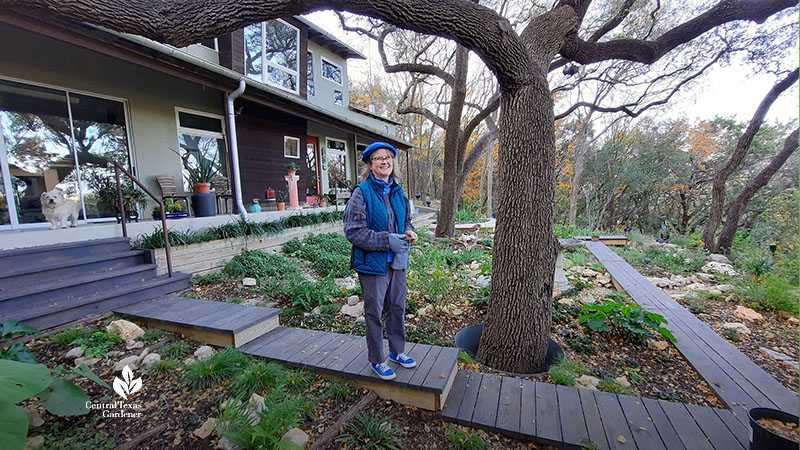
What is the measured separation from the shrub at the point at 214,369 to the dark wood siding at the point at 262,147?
5.82 meters

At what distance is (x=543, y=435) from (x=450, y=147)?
265 inches

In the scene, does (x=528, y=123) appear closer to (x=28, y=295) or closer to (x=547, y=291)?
(x=547, y=291)

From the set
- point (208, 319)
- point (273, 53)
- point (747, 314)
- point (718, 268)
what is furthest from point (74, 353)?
point (718, 268)

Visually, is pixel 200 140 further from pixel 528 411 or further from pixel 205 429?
pixel 528 411

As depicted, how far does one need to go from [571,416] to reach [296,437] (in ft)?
5.50

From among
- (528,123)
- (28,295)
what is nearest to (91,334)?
(28,295)

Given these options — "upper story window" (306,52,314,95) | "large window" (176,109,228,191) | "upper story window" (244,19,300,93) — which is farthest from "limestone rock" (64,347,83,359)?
"upper story window" (306,52,314,95)

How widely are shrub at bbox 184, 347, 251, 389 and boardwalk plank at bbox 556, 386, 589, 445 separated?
2.26 metres

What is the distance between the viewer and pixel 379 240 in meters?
1.94

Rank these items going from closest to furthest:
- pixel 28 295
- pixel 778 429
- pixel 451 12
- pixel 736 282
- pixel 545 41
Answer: pixel 778 429 < pixel 451 12 < pixel 545 41 < pixel 28 295 < pixel 736 282

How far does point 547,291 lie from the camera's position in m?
2.66

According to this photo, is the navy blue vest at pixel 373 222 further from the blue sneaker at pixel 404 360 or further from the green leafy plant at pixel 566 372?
the green leafy plant at pixel 566 372

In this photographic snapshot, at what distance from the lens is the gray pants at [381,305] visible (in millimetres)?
2027

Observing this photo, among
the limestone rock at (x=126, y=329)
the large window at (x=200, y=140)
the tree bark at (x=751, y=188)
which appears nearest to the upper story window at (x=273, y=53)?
the large window at (x=200, y=140)
